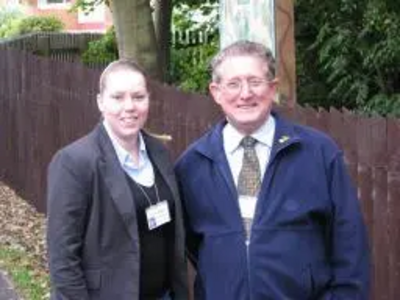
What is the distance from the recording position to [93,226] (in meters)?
3.63

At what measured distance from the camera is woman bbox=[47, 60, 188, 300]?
3.61 metres

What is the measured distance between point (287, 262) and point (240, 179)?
33 cm

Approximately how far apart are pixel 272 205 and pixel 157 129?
4221mm

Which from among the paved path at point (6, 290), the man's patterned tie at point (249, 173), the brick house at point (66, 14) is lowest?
the paved path at point (6, 290)

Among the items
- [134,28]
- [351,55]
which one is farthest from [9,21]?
[134,28]

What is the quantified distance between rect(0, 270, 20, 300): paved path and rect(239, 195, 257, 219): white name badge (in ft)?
16.4

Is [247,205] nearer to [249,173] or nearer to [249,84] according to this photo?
[249,173]

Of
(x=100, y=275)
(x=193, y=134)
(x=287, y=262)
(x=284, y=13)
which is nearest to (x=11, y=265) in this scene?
(x=193, y=134)

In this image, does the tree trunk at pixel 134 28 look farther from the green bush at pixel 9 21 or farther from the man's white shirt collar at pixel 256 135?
the green bush at pixel 9 21

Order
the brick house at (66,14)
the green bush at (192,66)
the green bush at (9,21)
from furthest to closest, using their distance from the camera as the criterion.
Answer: the brick house at (66,14)
the green bush at (9,21)
the green bush at (192,66)

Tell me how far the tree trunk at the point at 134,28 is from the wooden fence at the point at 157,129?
67 cm

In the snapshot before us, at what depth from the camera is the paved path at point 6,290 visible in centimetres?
807

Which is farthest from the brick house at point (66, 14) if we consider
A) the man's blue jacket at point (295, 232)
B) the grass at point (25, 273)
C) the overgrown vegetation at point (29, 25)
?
the man's blue jacket at point (295, 232)

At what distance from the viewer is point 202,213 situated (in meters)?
3.53
